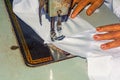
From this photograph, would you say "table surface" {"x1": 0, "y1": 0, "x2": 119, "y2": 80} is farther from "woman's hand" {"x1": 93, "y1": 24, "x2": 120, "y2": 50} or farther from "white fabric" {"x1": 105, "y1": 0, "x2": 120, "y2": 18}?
"white fabric" {"x1": 105, "y1": 0, "x2": 120, "y2": 18}

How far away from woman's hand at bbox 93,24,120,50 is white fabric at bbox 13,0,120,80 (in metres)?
0.02

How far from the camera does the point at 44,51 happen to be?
0.74 m

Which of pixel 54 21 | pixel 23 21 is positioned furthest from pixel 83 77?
pixel 23 21

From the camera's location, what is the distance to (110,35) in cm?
76

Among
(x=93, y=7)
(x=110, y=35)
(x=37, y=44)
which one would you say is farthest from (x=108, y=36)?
(x=37, y=44)

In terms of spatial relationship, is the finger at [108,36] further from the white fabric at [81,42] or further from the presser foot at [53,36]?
the presser foot at [53,36]

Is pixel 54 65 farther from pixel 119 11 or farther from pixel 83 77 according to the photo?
pixel 119 11

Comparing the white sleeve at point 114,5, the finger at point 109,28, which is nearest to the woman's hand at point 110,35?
the finger at point 109,28

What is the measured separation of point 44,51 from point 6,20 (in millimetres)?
244

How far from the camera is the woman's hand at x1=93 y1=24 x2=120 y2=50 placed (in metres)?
0.73

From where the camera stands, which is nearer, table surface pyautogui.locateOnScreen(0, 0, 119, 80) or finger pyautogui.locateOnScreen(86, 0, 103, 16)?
table surface pyautogui.locateOnScreen(0, 0, 119, 80)

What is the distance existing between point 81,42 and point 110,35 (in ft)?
0.37

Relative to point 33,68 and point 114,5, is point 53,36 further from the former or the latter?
point 114,5

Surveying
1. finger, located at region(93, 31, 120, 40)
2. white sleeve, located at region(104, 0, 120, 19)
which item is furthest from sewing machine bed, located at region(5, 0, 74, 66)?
white sleeve, located at region(104, 0, 120, 19)
